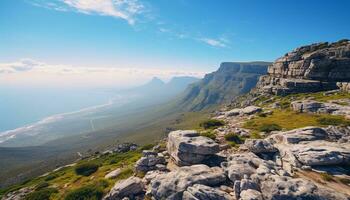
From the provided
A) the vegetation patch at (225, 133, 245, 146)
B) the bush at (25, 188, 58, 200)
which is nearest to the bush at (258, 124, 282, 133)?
the vegetation patch at (225, 133, 245, 146)

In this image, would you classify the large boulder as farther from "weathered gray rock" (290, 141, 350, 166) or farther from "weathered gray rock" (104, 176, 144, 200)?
"weathered gray rock" (290, 141, 350, 166)

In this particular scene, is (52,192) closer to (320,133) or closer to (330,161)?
(330,161)

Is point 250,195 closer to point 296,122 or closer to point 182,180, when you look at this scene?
point 182,180

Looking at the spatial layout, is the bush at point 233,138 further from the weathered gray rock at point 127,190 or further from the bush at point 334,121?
the weathered gray rock at point 127,190

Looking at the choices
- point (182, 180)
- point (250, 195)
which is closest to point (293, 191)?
point (250, 195)

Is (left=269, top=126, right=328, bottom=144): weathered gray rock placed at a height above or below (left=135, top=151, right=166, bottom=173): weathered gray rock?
above
